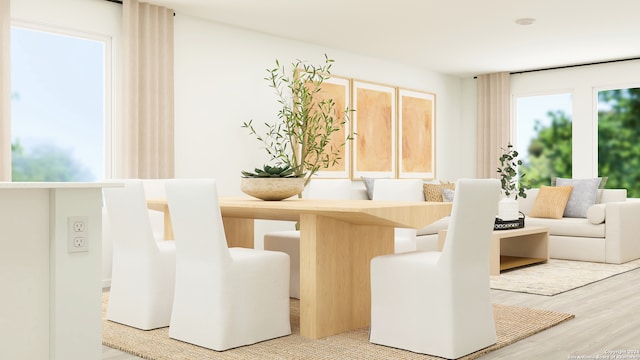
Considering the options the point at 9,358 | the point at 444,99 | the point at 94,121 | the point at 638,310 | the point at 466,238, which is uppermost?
the point at 444,99

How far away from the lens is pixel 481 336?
2945 mm

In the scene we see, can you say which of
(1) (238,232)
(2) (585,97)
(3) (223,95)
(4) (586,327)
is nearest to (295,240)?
(1) (238,232)

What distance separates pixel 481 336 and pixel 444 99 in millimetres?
6294

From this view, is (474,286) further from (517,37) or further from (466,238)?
(517,37)

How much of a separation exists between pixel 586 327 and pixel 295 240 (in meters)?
1.89

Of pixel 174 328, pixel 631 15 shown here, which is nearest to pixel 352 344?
pixel 174 328

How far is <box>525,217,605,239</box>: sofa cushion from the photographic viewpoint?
613 cm

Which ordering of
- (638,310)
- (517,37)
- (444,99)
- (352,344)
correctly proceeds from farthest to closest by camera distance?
(444,99)
(517,37)
(638,310)
(352,344)

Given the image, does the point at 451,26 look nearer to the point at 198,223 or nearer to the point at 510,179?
the point at 510,179

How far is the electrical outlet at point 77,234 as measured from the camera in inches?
73.2

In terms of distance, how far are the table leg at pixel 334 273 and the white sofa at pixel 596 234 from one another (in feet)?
8.89

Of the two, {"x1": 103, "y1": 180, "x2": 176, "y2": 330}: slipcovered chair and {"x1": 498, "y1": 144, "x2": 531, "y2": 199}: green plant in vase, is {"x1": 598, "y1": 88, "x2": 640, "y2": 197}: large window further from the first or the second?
{"x1": 103, "y1": 180, "x2": 176, "y2": 330}: slipcovered chair

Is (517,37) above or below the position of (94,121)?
above

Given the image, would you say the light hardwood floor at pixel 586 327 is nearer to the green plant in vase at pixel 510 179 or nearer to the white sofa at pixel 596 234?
the white sofa at pixel 596 234
